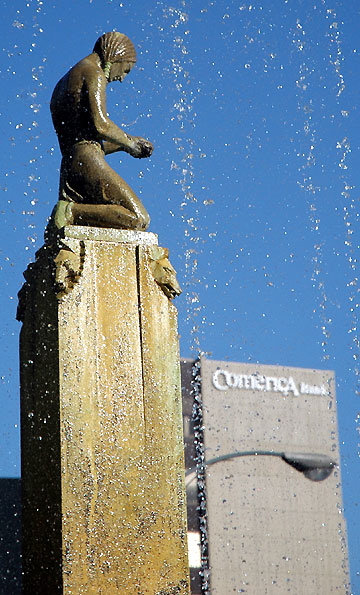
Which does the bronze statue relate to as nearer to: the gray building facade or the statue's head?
the statue's head

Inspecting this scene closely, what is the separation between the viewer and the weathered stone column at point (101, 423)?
7.65m

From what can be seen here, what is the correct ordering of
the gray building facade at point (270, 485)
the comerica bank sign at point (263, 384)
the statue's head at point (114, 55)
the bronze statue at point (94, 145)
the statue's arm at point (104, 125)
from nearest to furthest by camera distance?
the bronze statue at point (94, 145), the statue's arm at point (104, 125), the statue's head at point (114, 55), the gray building facade at point (270, 485), the comerica bank sign at point (263, 384)

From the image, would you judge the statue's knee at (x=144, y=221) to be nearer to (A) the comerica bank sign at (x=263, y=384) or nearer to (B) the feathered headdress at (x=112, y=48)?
(B) the feathered headdress at (x=112, y=48)

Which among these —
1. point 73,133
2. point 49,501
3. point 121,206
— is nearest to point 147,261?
point 121,206

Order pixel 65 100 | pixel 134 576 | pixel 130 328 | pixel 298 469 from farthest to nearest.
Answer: pixel 298 469
pixel 65 100
pixel 130 328
pixel 134 576

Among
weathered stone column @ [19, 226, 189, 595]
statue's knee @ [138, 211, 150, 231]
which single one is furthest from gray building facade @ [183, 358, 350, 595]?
weathered stone column @ [19, 226, 189, 595]

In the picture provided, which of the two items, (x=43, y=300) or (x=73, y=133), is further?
(x=73, y=133)

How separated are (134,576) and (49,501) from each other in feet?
2.56

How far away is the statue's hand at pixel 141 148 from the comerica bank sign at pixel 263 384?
2732 inches

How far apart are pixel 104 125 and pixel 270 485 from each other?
73.2 metres

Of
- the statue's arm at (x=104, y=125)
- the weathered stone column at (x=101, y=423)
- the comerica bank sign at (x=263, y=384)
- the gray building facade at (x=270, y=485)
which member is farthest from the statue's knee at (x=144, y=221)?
the comerica bank sign at (x=263, y=384)

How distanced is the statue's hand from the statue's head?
0.54 meters

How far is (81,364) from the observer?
26.0 feet

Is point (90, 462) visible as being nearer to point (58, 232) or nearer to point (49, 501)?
point (49, 501)
